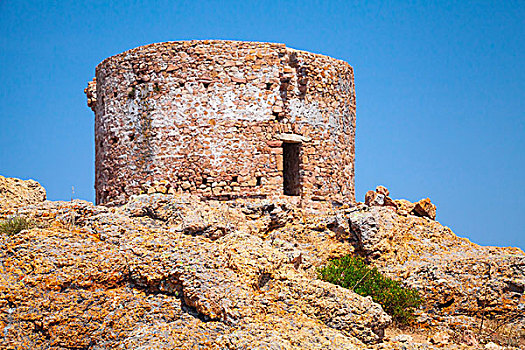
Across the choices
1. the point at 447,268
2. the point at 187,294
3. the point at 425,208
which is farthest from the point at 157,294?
the point at 425,208

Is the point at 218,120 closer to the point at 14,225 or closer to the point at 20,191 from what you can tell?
the point at 20,191

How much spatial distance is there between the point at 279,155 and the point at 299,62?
8.50 feet

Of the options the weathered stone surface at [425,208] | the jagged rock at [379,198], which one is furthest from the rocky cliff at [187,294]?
the jagged rock at [379,198]

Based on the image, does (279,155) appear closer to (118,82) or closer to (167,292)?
(118,82)

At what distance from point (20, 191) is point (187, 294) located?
29.2 feet

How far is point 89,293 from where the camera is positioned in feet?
24.5

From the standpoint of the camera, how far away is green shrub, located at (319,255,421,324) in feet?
33.8

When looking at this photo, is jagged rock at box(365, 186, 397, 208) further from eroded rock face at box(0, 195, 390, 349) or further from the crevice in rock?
the crevice in rock

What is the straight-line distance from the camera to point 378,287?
10602mm

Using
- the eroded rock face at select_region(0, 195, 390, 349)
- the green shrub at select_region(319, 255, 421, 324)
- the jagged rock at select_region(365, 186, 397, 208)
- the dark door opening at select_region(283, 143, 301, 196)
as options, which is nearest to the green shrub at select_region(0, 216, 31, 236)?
the eroded rock face at select_region(0, 195, 390, 349)

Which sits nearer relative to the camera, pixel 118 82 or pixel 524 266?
pixel 524 266

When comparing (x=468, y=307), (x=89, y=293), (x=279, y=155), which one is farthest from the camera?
(x=279, y=155)

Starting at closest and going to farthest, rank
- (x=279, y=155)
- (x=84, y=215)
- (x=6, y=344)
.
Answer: (x=6, y=344) < (x=84, y=215) < (x=279, y=155)

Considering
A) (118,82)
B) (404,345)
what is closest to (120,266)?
(404,345)
